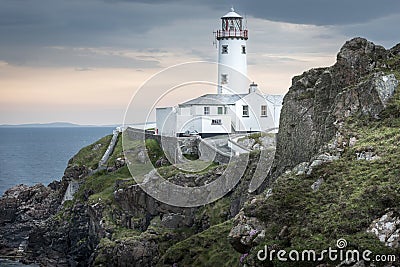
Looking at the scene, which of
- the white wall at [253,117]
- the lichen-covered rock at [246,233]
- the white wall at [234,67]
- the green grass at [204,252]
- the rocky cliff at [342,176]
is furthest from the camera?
the white wall at [234,67]

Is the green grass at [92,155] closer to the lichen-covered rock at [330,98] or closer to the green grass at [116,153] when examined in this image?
the green grass at [116,153]

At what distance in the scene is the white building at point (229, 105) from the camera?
64375 mm

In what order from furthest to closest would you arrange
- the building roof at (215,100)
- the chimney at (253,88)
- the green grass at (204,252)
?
the chimney at (253,88)
the building roof at (215,100)
the green grass at (204,252)

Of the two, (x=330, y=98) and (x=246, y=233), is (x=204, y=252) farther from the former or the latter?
(x=246, y=233)

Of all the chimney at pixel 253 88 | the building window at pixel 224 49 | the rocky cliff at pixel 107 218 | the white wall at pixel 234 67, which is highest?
the building window at pixel 224 49

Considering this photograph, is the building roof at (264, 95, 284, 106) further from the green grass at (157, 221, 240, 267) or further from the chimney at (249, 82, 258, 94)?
the green grass at (157, 221, 240, 267)

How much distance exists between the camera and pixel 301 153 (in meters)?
31.5

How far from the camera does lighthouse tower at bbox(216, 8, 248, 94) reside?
69938 millimetres

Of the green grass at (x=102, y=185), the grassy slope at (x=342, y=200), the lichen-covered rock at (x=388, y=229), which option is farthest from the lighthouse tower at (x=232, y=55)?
the lichen-covered rock at (x=388, y=229)

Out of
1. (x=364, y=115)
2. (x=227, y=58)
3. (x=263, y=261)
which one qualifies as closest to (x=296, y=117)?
(x=364, y=115)

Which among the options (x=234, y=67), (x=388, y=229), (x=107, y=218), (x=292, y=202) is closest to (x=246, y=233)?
(x=292, y=202)

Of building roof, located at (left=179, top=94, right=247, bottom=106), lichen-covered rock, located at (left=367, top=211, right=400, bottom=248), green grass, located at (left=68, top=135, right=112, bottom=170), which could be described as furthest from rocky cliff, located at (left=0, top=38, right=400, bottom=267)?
green grass, located at (left=68, top=135, right=112, bottom=170)

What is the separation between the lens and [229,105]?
6625 centimetres

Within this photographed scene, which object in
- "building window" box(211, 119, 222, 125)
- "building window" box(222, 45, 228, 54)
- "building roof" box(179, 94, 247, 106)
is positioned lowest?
"building window" box(211, 119, 222, 125)
